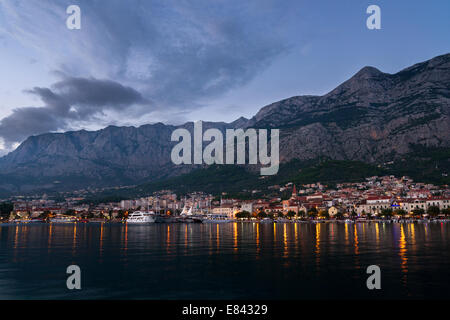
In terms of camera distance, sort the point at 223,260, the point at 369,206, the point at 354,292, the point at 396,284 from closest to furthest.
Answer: the point at 354,292 → the point at 396,284 → the point at 223,260 → the point at 369,206

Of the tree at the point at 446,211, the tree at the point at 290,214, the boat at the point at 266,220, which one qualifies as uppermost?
the tree at the point at 446,211

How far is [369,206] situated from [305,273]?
539 feet

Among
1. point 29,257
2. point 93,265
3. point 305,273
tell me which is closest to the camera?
point 305,273

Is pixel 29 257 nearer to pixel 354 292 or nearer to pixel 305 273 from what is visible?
pixel 305 273

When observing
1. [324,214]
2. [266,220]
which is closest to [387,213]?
[324,214]

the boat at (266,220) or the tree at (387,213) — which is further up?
the tree at (387,213)

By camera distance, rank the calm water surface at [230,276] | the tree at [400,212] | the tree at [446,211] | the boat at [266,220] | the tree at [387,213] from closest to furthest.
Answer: the calm water surface at [230,276]
the tree at [446,211]
the tree at [400,212]
the tree at [387,213]
the boat at [266,220]

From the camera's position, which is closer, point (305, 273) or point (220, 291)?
point (220, 291)

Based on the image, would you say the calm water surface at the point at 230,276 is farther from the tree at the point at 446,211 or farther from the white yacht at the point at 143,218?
the white yacht at the point at 143,218

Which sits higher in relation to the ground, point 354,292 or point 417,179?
point 417,179

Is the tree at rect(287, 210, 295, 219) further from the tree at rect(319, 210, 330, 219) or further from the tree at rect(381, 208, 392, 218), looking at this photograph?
the tree at rect(381, 208, 392, 218)

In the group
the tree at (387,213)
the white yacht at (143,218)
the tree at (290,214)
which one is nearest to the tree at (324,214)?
the tree at (290,214)
